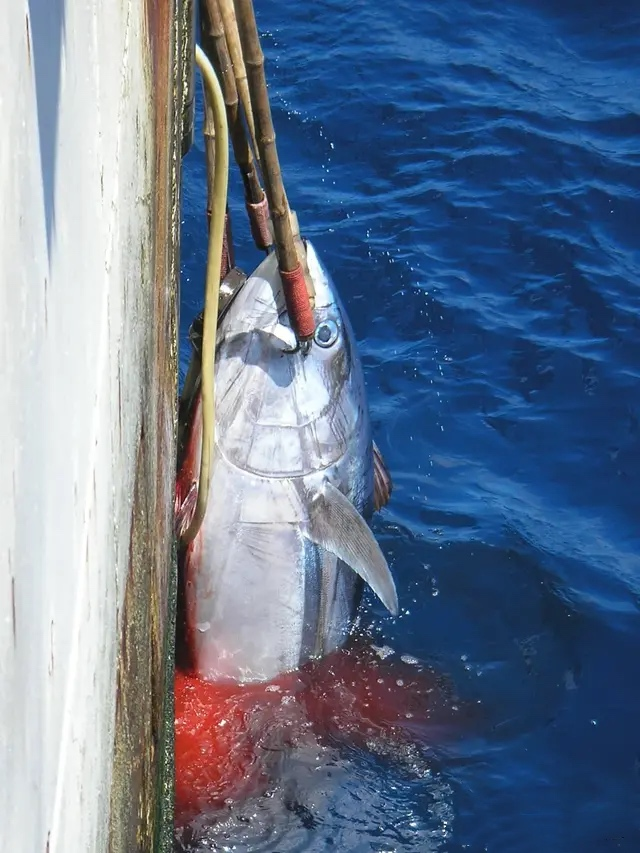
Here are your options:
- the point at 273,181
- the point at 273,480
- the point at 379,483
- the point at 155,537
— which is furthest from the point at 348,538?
the point at 273,181

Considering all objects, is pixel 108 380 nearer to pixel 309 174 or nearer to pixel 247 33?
pixel 247 33

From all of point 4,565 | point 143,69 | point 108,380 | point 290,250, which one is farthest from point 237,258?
point 4,565

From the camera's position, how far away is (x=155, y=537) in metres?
2.64

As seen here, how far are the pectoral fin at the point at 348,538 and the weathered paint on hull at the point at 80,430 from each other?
796 mm

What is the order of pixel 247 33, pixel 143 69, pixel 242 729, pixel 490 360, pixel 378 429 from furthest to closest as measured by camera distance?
1. pixel 490 360
2. pixel 378 429
3. pixel 242 729
4. pixel 247 33
5. pixel 143 69

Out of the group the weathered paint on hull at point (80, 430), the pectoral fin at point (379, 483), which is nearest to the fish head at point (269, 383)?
the pectoral fin at point (379, 483)

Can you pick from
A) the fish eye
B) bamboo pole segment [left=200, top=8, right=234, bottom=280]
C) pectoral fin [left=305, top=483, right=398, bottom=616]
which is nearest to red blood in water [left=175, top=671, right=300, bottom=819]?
pectoral fin [left=305, top=483, right=398, bottom=616]

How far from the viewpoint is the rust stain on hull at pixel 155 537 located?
2.09 metres

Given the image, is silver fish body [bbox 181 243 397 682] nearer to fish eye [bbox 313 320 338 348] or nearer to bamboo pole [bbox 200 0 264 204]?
fish eye [bbox 313 320 338 348]

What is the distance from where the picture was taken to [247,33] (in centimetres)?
307

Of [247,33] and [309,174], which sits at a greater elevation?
[247,33]

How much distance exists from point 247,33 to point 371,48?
530 cm

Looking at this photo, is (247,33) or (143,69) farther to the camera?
(247,33)

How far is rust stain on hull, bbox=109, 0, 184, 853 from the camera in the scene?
2.09 m
